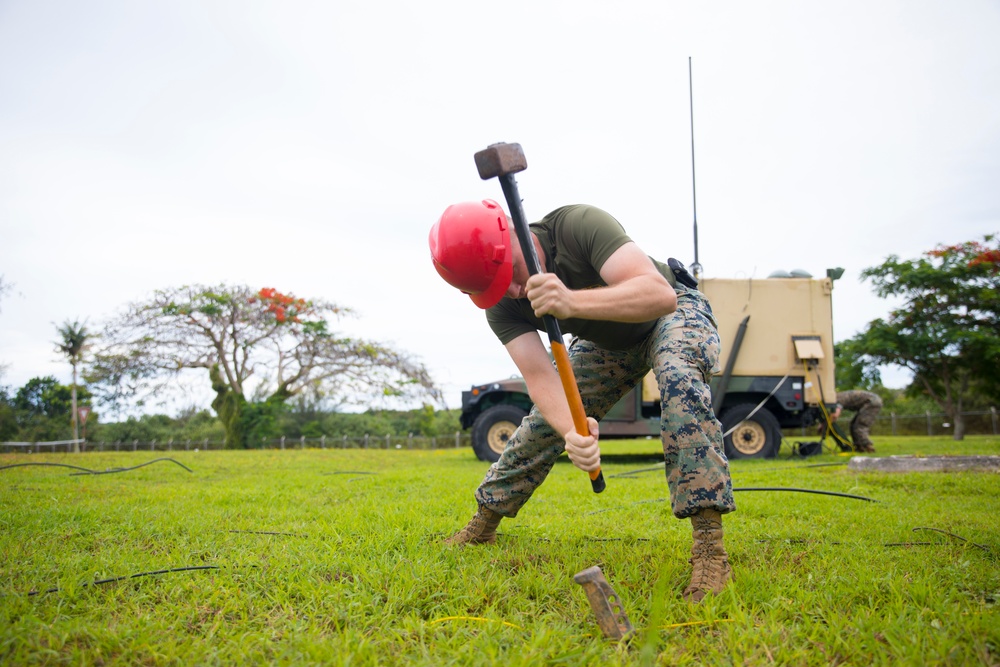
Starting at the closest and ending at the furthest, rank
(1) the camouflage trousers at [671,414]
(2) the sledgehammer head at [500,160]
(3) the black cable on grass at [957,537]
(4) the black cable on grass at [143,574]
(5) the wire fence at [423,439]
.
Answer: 1. (4) the black cable on grass at [143,574]
2. (1) the camouflage trousers at [671,414]
3. (2) the sledgehammer head at [500,160]
4. (3) the black cable on grass at [957,537]
5. (5) the wire fence at [423,439]

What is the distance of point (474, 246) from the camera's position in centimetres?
235

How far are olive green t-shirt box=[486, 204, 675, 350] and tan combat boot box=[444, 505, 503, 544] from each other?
752 millimetres

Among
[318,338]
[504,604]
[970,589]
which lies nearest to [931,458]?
[970,589]

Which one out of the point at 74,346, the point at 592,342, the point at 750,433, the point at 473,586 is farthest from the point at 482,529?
the point at 74,346

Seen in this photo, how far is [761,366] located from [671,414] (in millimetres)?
7501

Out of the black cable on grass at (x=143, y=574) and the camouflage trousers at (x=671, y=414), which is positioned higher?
the camouflage trousers at (x=671, y=414)

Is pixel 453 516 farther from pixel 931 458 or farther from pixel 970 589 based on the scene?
pixel 931 458

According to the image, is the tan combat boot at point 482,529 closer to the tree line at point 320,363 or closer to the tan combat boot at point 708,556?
the tan combat boot at point 708,556

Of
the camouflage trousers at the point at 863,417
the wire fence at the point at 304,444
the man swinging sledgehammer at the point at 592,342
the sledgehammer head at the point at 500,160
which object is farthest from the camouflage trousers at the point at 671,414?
the wire fence at the point at 304,444

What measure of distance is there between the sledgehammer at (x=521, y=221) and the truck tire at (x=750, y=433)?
23.1 ft

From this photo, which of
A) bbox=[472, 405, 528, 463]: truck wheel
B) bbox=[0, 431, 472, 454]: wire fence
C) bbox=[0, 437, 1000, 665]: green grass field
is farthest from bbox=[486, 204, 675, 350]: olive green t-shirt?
bbox=[0, 431, 472, 454]: wire fence

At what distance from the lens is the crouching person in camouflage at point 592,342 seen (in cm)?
218

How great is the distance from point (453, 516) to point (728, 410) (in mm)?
6368

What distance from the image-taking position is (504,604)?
6.76 ft
